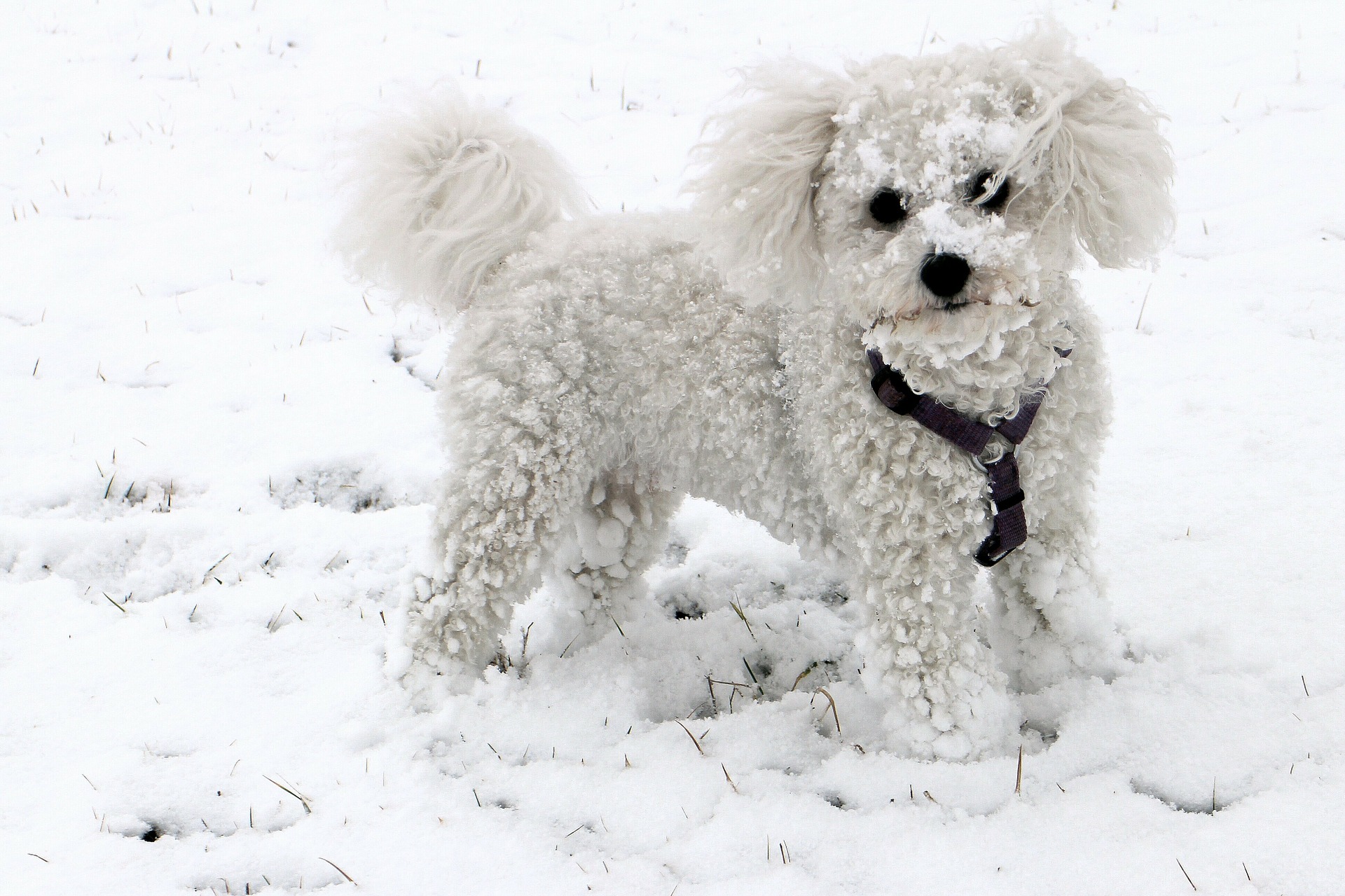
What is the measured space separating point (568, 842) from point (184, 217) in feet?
16.3

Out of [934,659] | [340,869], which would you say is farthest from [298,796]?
[934,659]

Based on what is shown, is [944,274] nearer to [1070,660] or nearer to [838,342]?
[838,342]

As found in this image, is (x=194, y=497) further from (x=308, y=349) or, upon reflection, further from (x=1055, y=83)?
(x=1055, y=83)

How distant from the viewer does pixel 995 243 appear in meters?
1.88

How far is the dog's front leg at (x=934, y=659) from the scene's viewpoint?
2.24m

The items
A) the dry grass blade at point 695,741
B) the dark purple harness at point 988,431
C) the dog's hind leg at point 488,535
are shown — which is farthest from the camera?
the dog's hind leg at point 488,535

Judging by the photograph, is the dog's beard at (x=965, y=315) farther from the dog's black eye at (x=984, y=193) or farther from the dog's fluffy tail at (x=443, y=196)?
the dog's fluffy tail at (x=443, y=196)

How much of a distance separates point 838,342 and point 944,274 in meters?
0.45

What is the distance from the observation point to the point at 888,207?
2.08 m

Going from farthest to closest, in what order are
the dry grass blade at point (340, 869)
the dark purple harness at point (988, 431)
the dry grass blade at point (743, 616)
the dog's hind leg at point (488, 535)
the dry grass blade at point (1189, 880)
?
the dry grass blade at point (743, 616)
the dog's hind leg at point (488, 535)
the dark purple harness at point (988, 431)
the dry grass blade at point (340, 869)
the dry grass blade at point (1189, 880)

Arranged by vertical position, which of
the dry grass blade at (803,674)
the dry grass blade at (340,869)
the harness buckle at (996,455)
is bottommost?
the dry grass blade at (803,674)

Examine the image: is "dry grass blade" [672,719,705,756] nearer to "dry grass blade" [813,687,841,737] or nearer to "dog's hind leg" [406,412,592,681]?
"dry grass blade" [813,687,841,737]

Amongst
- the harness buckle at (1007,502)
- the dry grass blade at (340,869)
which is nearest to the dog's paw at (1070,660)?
the harness buckle at (1007,502)

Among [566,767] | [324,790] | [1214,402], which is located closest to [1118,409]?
[1214,402]
